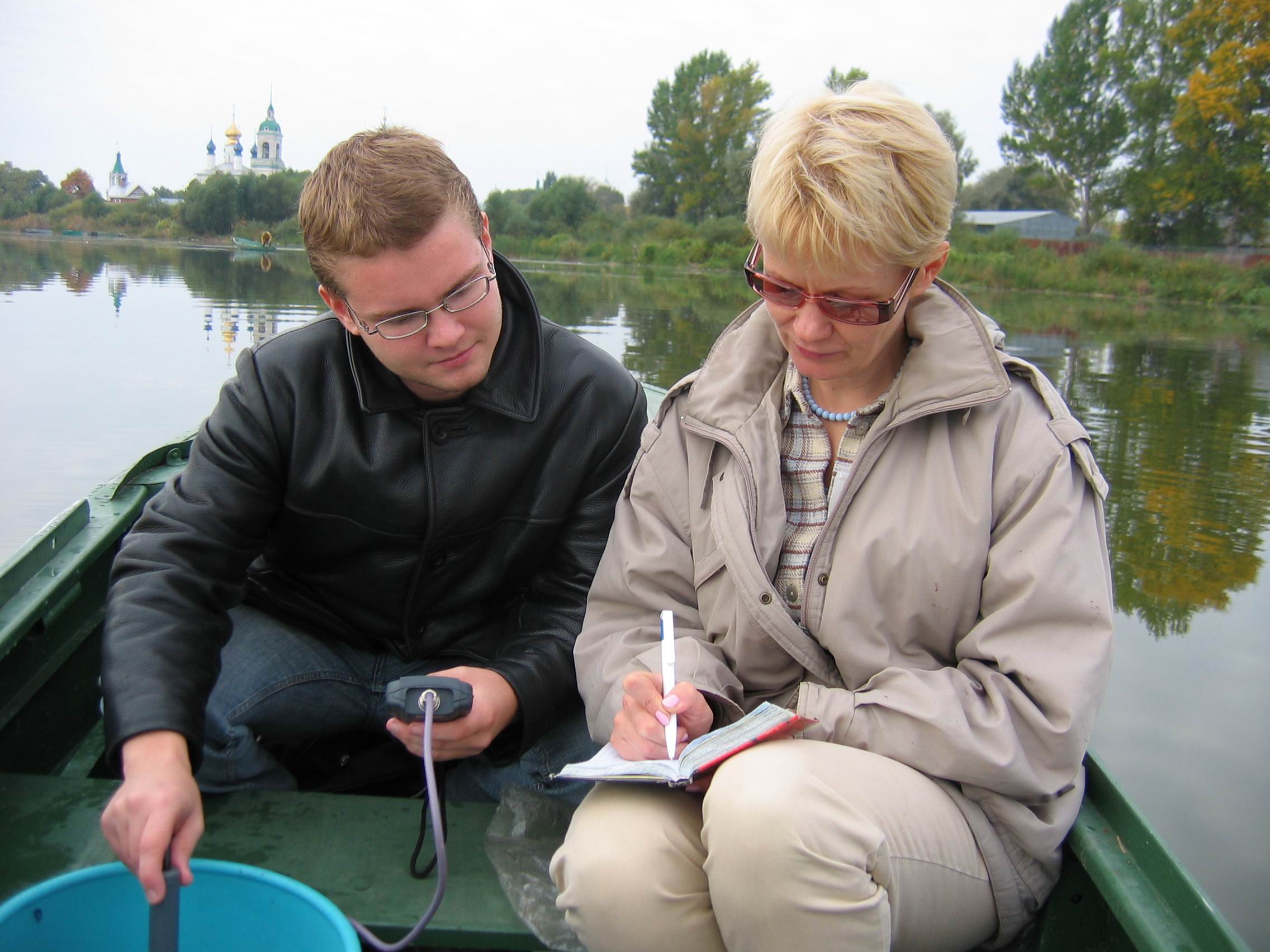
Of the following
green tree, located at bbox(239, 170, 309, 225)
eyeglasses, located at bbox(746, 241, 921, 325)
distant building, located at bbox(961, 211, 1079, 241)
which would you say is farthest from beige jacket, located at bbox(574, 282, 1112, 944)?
distant building, located at bbox(961, 211, 1079, 241)

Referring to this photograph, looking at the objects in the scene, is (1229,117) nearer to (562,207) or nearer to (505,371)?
(562,207)

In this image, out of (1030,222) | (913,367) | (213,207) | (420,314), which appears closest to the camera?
(913,367)

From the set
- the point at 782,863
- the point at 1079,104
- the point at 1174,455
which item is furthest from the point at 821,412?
the point at 1079,104

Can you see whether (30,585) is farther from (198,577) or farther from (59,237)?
(59,237)

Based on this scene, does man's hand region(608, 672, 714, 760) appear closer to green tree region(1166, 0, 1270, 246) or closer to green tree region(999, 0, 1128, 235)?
green tree region(1166, 0, 1270, 246)

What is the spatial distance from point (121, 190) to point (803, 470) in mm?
60424

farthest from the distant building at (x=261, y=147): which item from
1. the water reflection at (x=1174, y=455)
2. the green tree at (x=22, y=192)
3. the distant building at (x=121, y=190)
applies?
the water reflection at (x=1174, y=455)

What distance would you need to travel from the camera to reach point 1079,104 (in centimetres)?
4078

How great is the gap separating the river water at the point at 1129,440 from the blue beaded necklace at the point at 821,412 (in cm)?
197

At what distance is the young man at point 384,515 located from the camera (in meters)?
1.57

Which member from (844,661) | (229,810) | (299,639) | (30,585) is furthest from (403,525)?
(844,661)

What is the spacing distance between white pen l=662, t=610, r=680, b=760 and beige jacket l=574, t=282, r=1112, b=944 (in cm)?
6

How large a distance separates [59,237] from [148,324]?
30.3 m

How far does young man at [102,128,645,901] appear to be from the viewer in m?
1.57
